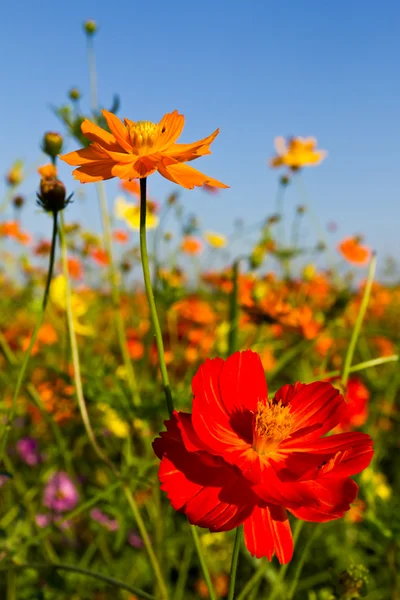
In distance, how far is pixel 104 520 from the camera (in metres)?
1.10

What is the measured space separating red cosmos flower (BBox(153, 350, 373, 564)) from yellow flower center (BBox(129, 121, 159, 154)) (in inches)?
6.0

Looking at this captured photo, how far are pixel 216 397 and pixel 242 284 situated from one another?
842 mm

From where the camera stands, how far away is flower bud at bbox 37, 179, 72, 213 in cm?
44

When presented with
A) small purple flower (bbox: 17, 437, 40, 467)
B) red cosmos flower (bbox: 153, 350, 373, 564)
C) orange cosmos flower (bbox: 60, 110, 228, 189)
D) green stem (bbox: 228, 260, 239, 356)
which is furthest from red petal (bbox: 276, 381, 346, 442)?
small purple flower (bbox: 17, 437, 40, 467)

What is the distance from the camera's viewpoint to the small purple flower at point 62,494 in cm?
116

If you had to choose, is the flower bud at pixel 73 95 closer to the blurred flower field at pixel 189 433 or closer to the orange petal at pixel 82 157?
the blurred flower field at pixel 189 433

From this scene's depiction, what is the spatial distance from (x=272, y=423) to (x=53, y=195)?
0.24 metres

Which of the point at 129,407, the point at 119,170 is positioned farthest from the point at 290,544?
the point at 129,407

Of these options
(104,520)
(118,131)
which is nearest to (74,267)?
(104,520)

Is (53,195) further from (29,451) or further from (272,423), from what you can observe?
(29,451)

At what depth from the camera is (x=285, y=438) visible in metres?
0.35

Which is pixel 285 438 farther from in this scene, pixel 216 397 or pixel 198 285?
pixel 198 285

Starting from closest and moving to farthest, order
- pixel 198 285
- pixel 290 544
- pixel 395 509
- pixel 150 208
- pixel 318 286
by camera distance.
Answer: pixel 290 544, pixel 395 509, pixel 150 208, pixel 318 286, pixel 198 285

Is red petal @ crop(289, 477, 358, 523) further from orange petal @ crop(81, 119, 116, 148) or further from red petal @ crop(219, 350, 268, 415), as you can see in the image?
orange petal @ crop(81, 119, 116, 148)
